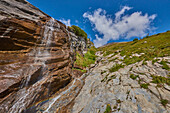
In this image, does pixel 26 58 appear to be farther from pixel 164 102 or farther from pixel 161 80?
pixel 161 80

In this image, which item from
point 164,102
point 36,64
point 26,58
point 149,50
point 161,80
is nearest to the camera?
point 164,102

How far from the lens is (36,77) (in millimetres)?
8195

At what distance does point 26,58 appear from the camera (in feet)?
26.7

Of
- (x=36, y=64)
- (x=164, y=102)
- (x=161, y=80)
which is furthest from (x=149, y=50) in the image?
(x=36, y=64)

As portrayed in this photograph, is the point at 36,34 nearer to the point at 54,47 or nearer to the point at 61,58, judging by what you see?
the point at 54,47

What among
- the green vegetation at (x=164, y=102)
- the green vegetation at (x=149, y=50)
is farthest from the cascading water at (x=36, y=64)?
the green vegetation at (x=149, y=50)

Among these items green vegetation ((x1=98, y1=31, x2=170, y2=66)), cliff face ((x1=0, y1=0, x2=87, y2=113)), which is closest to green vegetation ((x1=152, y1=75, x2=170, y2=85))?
green vegetation ((x1=98, y1=31, x2=170, y2=66))

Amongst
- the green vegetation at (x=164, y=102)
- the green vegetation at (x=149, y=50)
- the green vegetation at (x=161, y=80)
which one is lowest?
the green vegetation at (x=164, y=102)

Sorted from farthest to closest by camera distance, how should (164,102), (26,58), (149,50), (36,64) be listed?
1. (149,50)
2. (36,64)
3. (26,58)
4. (164,102)

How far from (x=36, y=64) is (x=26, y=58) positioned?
141cm

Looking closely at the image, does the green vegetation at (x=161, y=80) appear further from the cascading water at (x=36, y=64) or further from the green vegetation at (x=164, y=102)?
the cascading water at (x=36, y=64)

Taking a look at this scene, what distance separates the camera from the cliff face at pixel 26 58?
21.0 ft

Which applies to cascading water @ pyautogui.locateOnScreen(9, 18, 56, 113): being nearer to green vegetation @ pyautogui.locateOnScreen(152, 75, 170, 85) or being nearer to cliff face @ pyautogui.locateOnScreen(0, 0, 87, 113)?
cliff face @ pyautogui.locateOnScreen(0, 0, 87, 113)

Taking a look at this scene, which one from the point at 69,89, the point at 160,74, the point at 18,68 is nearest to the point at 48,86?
the point at 69,89
